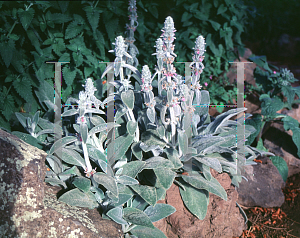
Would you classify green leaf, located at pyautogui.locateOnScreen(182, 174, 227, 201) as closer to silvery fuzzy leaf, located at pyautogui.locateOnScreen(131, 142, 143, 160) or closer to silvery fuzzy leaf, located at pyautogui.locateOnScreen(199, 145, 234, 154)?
silvery fuzzy leaf, located at pyautogui.locateOnScreen(199, 145, 234, 154)

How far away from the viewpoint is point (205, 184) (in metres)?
1.83

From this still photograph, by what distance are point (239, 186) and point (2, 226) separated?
74.4 inches

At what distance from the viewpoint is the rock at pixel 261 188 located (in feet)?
7.80

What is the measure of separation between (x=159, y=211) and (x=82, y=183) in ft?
1.80

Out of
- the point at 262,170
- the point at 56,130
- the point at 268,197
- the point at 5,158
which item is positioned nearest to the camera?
the point at 5,158

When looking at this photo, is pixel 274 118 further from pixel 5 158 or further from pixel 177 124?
pixel 5 158

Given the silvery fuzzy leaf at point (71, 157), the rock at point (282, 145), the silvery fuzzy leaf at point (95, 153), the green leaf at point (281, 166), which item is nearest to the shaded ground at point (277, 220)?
the green leaf at point (281, 166)

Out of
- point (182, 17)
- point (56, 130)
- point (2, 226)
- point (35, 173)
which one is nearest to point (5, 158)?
point (35, 173)

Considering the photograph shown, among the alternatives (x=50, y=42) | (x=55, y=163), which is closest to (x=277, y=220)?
(x=55, y=163)

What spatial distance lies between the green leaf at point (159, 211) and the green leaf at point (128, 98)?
2.31 ft

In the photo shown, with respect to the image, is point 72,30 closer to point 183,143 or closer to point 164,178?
point 183,143

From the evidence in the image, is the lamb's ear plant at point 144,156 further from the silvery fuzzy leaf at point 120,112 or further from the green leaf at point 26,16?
the green leaf at point 26,16

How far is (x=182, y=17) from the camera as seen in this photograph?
325cm

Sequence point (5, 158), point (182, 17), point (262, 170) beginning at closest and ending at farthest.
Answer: point (5, 158) → point (262, 170) → point (182, 17)
